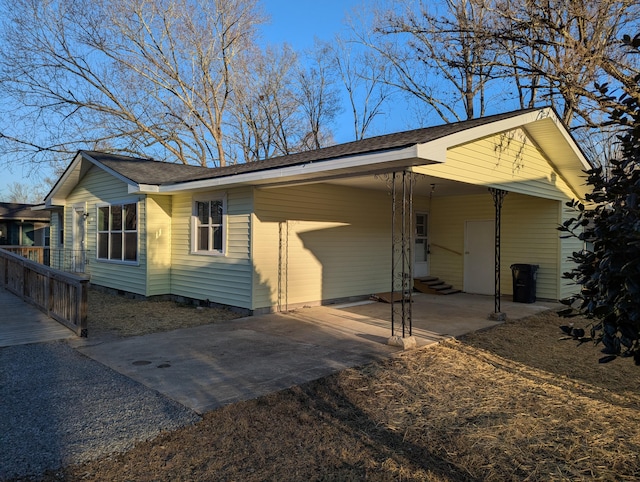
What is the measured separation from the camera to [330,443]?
137 inches

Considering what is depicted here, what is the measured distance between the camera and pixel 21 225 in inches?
952

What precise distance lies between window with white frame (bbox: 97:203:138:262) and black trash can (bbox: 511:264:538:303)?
9519 millimetres

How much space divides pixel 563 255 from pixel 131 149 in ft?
71.3

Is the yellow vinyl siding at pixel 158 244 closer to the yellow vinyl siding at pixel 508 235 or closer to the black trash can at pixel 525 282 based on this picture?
the yellow vinyl siding at pixel 508 235

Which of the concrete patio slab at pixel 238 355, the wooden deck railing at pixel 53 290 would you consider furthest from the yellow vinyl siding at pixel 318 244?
the wooden deck railing at pixel 53 290

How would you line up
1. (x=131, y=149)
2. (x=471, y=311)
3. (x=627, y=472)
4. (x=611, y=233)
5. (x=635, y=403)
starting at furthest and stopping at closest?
(x=131, y=149) → (x=471, y=311) → (x=635, y=403) → (x=627, y=472) → (x=611, y=233)

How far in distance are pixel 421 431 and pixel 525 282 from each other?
8.36m

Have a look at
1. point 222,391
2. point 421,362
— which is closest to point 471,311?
point 421,362

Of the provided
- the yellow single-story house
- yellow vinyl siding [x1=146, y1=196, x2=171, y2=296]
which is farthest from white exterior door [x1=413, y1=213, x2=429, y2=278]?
yellow vinyl siding [x1=146, y1=196, x2=171, y2=296]

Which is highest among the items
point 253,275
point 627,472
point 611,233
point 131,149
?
point 131,149

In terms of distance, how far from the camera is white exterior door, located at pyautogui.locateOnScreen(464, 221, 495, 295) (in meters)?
12.2

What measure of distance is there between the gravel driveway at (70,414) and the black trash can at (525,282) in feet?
30.3

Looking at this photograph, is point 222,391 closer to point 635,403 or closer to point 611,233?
point 611,233

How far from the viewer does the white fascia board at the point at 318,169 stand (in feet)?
19.4
